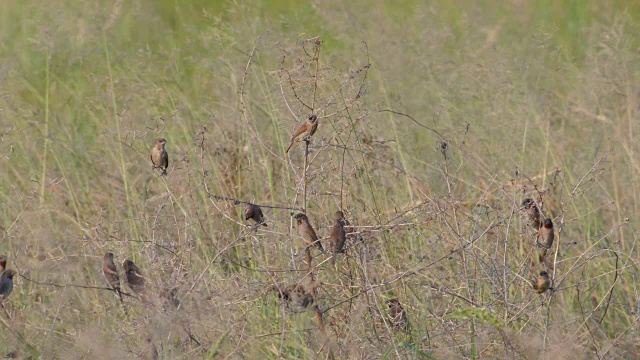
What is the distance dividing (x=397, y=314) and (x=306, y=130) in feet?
2.37

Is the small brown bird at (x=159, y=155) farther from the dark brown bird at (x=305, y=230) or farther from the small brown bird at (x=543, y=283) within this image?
the small brown bird at (x=543, y=283)

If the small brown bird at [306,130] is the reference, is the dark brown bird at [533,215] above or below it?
below

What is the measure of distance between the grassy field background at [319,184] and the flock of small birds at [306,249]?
0.04 m

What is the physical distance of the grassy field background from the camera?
3516 mm

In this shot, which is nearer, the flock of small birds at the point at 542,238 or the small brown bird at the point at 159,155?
the flock of small birds at the point at 542,238

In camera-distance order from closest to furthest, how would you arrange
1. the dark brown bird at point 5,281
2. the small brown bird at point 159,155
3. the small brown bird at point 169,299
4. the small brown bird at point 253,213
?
the small brown bird at point 169,299 < the small brown bird at point 253,213 < the dark brown bird at point 5,281 < the small brown bird at point 159,155

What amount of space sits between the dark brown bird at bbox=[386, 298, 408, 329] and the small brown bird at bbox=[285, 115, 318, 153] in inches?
26.7

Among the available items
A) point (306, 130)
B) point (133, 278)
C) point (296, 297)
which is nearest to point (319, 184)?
point (306, 130)

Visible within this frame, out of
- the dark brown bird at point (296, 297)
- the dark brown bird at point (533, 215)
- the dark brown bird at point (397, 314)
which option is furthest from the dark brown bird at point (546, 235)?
the dark brown bird at point (296, 297)

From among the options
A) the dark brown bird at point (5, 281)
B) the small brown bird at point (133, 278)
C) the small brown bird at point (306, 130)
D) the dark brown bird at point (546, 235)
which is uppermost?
the small brown bird at point (306, 130)

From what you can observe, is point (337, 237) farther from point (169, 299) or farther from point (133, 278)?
point (133, 278)

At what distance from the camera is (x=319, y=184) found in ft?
12.3

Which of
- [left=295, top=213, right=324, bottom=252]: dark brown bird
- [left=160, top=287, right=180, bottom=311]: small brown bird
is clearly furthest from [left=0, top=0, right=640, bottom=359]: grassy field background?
[left=295, top=213, right=324, bottom=252]: dark brown bird

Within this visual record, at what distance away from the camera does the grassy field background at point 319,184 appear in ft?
11.5
